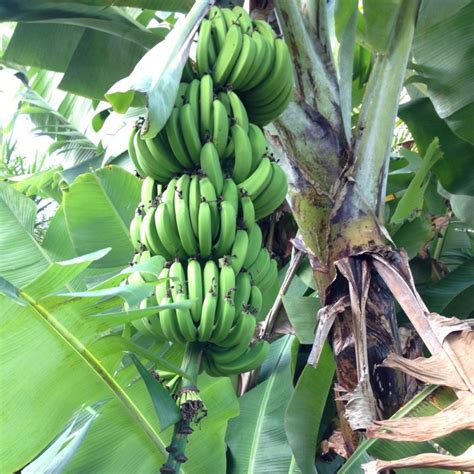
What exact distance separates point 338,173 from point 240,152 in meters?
0.34

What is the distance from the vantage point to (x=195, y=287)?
0.91 m

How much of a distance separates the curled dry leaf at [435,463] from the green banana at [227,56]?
62cm

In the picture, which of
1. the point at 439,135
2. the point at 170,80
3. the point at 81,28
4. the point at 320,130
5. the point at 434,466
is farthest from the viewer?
the point at 439,135

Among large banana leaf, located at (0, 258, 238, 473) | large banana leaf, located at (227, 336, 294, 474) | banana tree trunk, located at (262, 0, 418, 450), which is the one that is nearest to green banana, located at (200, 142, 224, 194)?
large banana leaf, located at (0, 258, 238, 473)

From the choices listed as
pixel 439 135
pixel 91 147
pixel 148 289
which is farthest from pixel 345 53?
pixel 91 147

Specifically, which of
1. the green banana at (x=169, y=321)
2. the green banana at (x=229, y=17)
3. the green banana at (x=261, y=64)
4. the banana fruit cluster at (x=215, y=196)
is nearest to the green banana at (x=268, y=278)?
the banana fruit cluster at (x=215, y=196)

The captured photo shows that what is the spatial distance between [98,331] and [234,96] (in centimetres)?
43

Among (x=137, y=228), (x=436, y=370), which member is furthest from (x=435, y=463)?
(x=137, y=228)

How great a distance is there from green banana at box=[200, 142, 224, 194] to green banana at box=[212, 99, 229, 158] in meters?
0.02

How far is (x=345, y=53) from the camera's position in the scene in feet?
4.40

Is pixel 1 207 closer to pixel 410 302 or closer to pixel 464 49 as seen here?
pixel 410 302

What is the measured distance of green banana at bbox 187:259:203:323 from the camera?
90cm

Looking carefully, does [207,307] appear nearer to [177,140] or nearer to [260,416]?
[177,140]

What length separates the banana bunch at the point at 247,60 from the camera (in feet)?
Answer: 3.41
